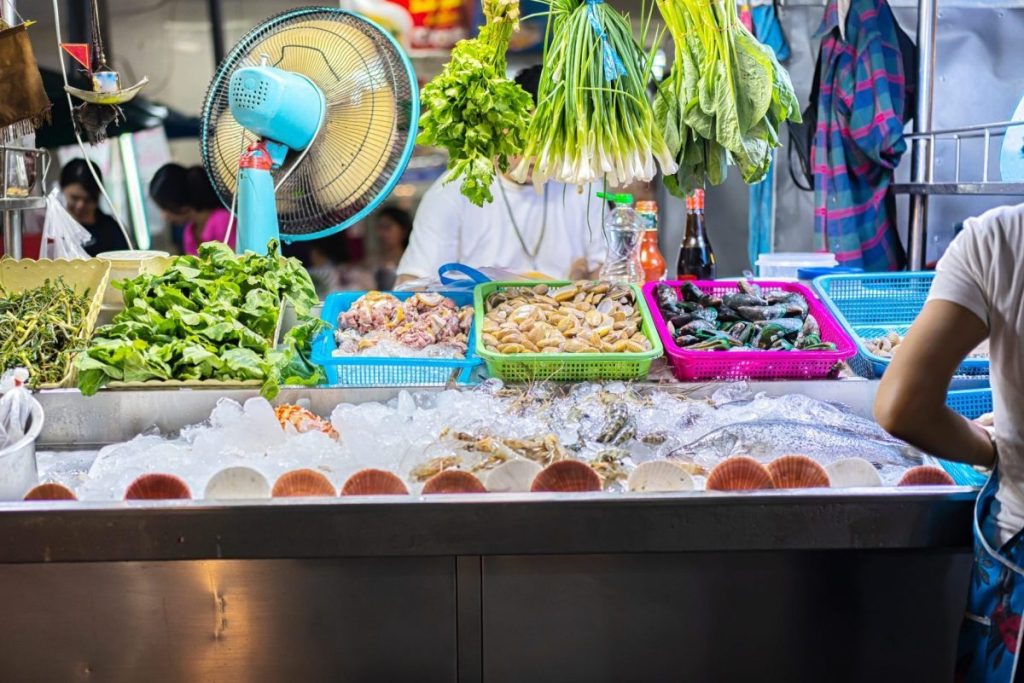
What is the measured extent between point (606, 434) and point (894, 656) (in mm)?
728

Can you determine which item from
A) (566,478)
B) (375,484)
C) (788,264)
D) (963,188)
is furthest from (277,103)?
(963,188)

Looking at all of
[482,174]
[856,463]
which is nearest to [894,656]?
[856,463]

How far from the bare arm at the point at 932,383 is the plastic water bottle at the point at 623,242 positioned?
4.43 ft

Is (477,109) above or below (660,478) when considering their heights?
above

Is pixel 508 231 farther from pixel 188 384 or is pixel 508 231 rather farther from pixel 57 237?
pixel 188 384

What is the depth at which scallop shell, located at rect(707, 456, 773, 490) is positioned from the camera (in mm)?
1796

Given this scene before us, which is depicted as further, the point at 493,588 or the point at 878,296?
the point at 878,296

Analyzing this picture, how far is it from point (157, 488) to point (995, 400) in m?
1.52

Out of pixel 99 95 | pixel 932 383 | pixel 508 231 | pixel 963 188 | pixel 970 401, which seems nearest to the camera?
pixel 932 383

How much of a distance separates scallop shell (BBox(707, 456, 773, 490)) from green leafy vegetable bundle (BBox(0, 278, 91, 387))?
1.67 metres

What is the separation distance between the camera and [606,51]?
8.16ft

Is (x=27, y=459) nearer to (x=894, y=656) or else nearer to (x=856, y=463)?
(x=856, y=463)

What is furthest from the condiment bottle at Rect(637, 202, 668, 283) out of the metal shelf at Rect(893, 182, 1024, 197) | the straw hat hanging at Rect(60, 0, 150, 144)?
the straw hat hanging at Rect(60, 0, 150, 144)

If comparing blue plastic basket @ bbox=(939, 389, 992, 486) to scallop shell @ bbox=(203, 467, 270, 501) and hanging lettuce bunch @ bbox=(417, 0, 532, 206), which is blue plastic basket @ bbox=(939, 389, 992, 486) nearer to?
hanging lettuce bunch @ bbox=(417, 0, 532, 206)
